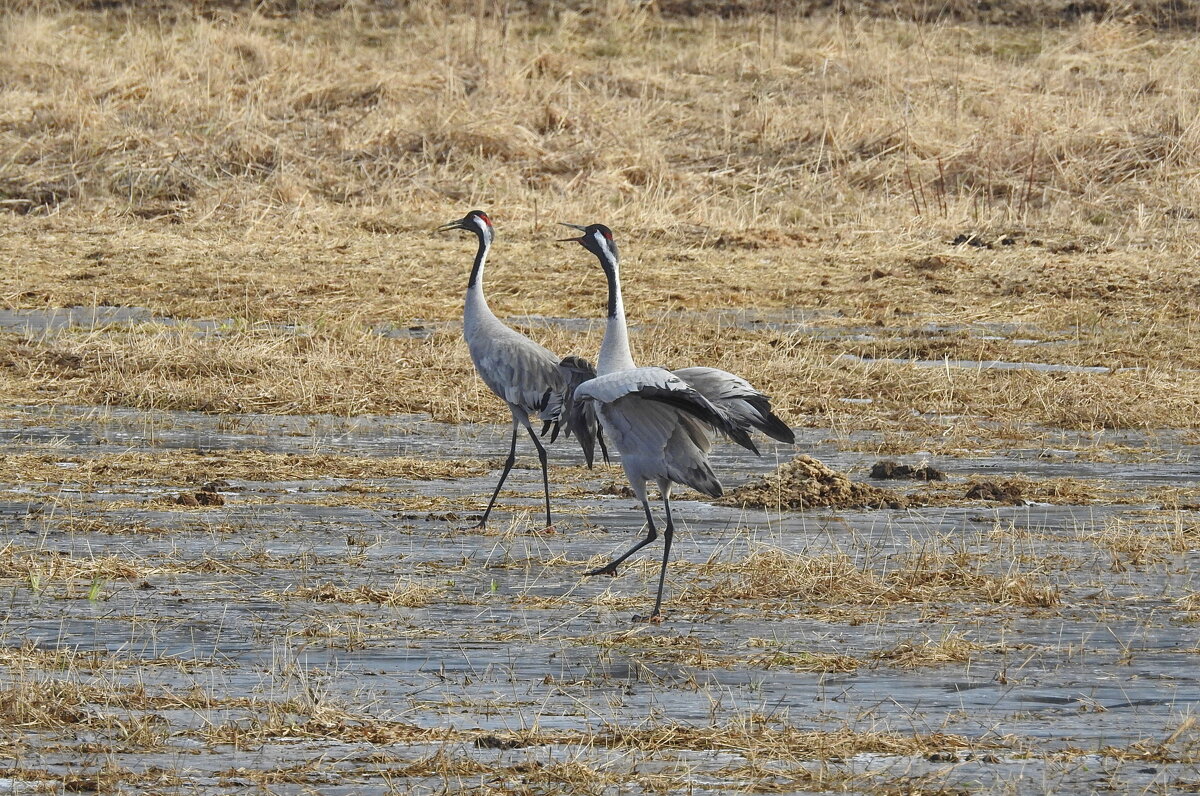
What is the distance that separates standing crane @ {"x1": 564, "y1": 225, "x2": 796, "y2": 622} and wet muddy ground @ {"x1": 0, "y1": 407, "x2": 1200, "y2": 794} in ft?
1.24

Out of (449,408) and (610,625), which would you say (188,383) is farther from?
(610,625)

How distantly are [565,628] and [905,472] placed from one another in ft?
10.7

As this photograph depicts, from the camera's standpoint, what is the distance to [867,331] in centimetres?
1373

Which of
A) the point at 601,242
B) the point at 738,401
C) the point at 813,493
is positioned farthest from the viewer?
the point at 813,493

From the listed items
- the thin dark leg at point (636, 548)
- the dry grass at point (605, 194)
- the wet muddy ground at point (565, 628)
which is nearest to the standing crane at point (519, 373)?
the wet muddy ground at point (565, 628)

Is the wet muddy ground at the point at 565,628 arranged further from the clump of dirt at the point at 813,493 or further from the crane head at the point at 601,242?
the crane head at the point at 601,242

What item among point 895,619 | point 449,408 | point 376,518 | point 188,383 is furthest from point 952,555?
point 188,383

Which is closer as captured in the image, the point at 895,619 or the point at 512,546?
the point at 895,619

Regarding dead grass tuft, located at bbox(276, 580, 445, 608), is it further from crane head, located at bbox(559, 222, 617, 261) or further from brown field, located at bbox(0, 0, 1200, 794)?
crane head, located at bbox(559, 222, 617, 261)

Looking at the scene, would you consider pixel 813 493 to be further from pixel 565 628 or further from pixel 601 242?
pixel 565 628

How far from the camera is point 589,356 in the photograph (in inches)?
485

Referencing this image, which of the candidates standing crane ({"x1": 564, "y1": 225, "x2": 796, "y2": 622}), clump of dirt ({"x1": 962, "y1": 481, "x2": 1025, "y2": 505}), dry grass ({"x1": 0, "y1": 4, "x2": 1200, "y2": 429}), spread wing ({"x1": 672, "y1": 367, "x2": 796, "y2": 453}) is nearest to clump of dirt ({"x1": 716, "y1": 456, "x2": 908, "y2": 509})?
clump of dirt ({"x1": 962, "y1": 481, "x2": 1025, "y2": 505})

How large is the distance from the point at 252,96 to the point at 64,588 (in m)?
14.8

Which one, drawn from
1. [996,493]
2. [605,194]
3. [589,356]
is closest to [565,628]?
[996,493]
